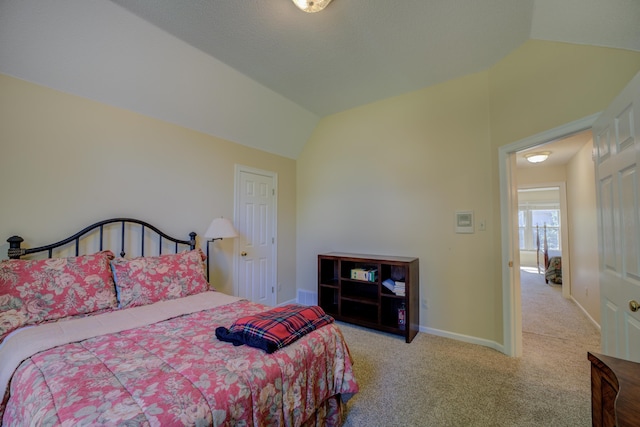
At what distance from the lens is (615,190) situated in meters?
1.53

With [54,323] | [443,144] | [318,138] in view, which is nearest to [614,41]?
[443,144]

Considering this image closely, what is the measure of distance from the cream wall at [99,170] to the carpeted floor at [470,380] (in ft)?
6.79

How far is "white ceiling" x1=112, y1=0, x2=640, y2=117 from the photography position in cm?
188

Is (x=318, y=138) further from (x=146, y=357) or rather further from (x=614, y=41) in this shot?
(x=146, y=357)

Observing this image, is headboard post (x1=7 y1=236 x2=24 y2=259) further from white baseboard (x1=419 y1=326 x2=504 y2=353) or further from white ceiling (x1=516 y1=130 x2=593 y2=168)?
white ceiling (x1=516 y1=130 x2=593 y2=168)

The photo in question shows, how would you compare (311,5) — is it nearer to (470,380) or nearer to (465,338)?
(470,380)

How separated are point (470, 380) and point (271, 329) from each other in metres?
1.83

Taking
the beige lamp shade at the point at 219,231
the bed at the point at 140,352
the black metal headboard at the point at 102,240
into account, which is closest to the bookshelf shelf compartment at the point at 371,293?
the beige lamp shade at the point at 219,231

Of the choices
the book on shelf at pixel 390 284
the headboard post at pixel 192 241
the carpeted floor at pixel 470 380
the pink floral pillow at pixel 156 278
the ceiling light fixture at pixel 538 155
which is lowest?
the carpeted floor at pixel 470 380

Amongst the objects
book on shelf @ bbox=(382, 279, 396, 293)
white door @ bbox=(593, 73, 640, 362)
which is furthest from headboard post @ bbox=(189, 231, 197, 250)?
white door @ bbox=(593, 73, 640, 362)

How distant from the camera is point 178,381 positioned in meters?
1.09

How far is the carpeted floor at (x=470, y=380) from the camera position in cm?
181

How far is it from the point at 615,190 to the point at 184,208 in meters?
3.54

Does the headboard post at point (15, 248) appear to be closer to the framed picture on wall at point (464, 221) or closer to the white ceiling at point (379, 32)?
the white ceiling at point (379, 32)
